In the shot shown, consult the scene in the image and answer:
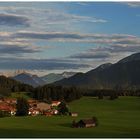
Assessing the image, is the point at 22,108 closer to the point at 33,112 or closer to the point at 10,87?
the point at 33,112

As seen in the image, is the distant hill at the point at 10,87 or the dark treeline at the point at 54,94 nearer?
the dark treeline at the point at 54,94

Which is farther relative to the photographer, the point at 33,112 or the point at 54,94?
the point at 54,94

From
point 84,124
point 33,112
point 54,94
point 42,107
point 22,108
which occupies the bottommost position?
point 54,94

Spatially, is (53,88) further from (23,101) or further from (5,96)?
(23,101)

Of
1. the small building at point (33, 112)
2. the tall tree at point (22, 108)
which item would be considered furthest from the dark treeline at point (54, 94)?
the tall tree at point (22, 108)

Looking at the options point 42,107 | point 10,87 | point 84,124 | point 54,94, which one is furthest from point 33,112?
point 10,87

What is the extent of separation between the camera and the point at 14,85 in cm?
16088

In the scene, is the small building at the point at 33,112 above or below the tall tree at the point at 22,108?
below

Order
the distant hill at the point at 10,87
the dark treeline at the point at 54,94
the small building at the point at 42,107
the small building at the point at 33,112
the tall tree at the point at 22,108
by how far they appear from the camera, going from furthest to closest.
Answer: the distant hill at the point at 10,87
the dark treeline at the point at 54,94
the small building at the point at 42,107
the small building at the point at 33,112
the tall tree at the point at 22,108

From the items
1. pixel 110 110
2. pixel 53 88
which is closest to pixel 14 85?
pixel 53 88

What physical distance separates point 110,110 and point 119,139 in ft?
→ 242

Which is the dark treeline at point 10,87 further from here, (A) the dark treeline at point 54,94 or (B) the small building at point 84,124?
(B) the small building at point 84,124

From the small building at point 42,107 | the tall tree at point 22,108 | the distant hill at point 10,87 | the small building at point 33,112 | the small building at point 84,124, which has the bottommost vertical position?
the distant hill at point 10,87

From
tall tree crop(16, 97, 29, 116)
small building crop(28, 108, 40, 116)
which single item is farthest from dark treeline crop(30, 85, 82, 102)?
tall tree crop(16, 97, 29, 116)
